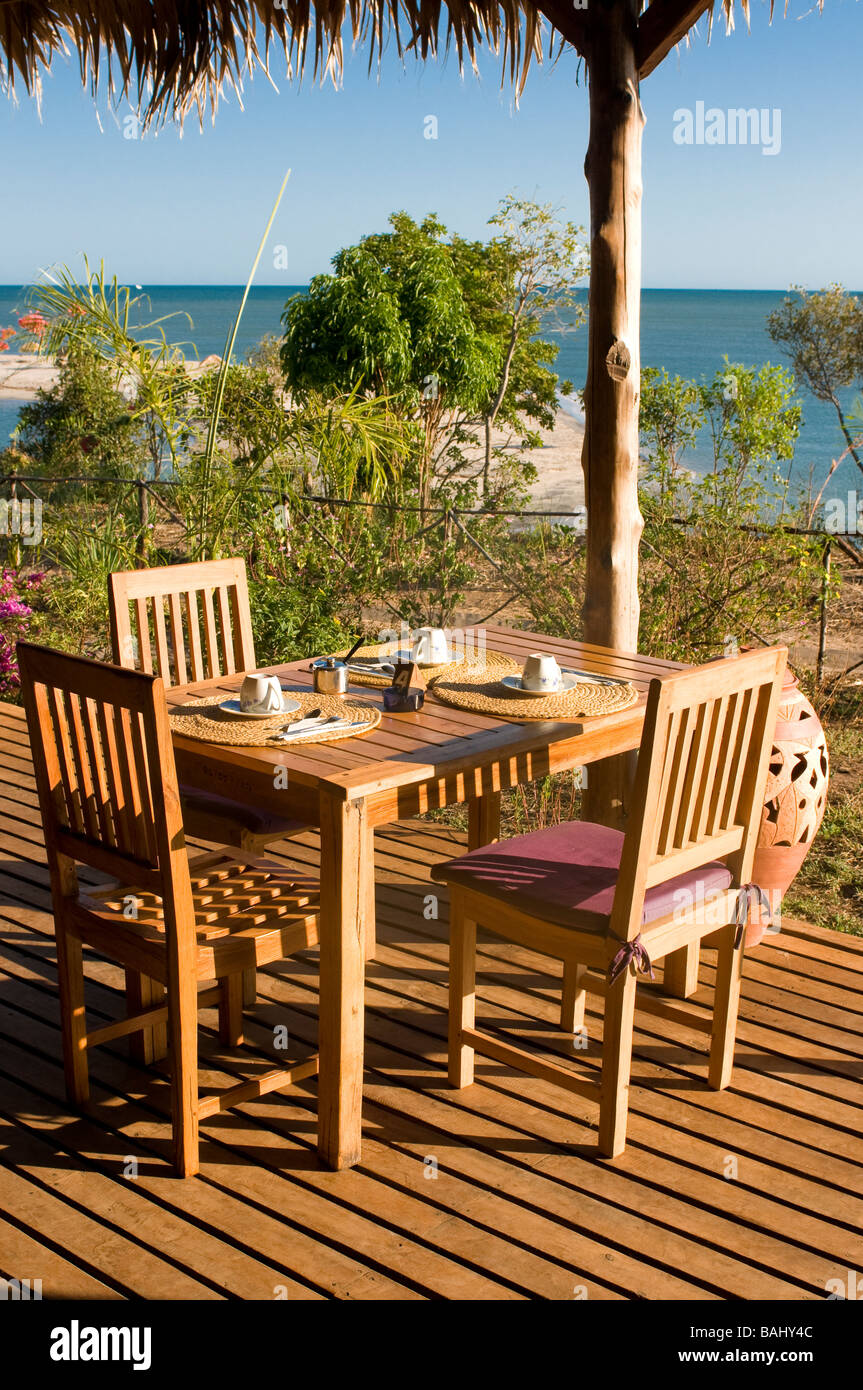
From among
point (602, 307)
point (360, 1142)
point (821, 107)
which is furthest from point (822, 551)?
point (821, 107)

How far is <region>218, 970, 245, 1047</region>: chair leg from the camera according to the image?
2631 millimetres

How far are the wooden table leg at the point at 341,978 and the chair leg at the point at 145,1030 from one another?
1.60 ft

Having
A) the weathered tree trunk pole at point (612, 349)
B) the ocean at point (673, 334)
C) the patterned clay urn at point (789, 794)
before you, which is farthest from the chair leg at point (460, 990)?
the ocean at point (673, 334)

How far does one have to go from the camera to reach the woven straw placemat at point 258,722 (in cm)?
241

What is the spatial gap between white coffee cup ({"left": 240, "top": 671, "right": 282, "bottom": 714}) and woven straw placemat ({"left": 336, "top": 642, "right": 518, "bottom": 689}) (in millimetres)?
350

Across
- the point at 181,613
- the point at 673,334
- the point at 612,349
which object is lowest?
the point at 181,613

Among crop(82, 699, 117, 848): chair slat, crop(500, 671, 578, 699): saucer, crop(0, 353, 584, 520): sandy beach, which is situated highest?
crop(0, 353, 584, 520): sandy beach

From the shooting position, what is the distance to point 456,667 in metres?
3.03

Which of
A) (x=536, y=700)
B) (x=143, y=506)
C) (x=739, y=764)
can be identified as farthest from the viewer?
(x=143, y=506)

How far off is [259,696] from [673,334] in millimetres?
53606

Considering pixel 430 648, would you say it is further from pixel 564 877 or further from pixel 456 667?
pixel 564 877

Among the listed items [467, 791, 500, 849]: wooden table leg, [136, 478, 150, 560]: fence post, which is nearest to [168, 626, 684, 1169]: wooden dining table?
[467, 791, 500, 849]: wooden table leg

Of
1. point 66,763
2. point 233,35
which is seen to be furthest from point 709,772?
point 233,35

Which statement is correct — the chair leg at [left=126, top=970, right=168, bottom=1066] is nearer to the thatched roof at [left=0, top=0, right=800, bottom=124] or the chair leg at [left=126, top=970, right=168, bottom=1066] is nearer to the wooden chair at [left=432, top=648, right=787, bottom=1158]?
the wooden chair at [left=432, top=648, right=787, bottom=1158]
